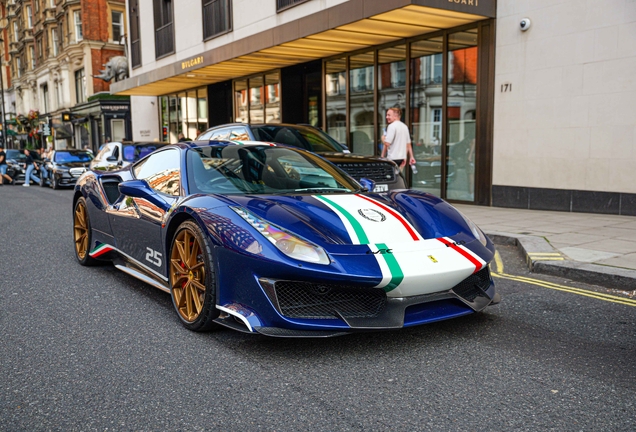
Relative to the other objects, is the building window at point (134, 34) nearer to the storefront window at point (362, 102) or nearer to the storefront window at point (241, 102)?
the storefront window at point (241, 102)

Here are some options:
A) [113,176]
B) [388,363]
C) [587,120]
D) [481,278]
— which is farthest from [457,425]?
[587,120]

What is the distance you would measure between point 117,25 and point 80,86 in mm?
4980

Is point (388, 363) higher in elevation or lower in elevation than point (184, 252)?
lower

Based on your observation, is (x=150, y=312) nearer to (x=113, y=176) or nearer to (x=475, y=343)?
(x=113, y=176)

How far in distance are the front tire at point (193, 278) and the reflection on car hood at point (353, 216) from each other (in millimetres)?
346

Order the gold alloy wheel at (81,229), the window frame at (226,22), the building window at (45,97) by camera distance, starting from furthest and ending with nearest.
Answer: the building window at (45,97) → the window frame at (226,22) → the gold alloy wheel at (81,229)

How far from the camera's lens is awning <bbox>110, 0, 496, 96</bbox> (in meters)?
10.6

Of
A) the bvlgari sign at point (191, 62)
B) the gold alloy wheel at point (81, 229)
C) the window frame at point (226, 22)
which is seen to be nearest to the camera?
the gold alloy wheel at point (81, 229)

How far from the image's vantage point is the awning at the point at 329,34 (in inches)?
419

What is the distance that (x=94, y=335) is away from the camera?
12.3 feet

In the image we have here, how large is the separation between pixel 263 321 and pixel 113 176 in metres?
3.02

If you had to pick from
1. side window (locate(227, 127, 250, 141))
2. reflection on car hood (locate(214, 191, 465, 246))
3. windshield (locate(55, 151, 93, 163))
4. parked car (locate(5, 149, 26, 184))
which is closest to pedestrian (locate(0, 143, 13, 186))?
parked car (locate(5, 149, 26, 184))

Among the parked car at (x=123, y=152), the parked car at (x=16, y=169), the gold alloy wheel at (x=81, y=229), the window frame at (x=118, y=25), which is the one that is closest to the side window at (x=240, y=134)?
the gold alloy wheel at (x=81, y=229)

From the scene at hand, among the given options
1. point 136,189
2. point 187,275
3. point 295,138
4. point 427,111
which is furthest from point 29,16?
point 187,275
